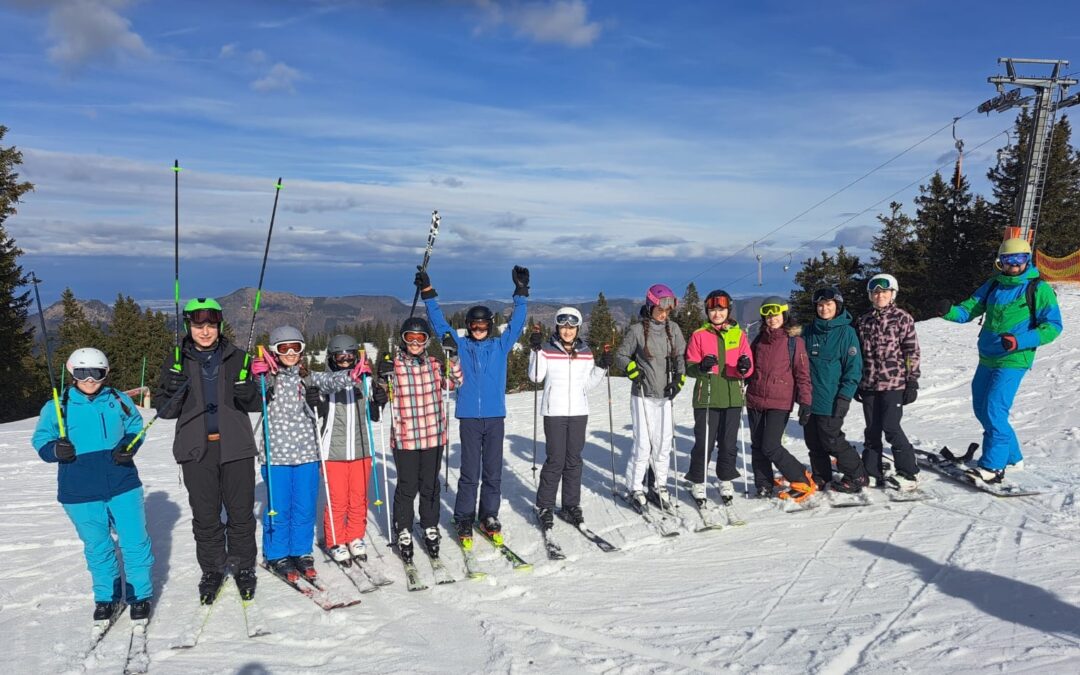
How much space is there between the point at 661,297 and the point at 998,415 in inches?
149

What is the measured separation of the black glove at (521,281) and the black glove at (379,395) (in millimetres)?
1600

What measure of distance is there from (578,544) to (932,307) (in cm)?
4435

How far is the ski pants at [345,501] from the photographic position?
19.5 feet

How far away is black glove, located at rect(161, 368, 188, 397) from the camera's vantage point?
Result: 16.0ft

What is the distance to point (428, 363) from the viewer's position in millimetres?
6043

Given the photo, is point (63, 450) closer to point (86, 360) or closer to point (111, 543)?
point (86, 360)

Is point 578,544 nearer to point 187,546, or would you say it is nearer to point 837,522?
point 837,522

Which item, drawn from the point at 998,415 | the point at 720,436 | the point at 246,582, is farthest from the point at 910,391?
the point at 246,582

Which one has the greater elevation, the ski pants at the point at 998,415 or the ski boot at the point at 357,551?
the ski pants at the point at 998,415

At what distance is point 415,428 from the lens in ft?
19.1

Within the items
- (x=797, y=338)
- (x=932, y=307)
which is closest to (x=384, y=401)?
(x=797, y=338)

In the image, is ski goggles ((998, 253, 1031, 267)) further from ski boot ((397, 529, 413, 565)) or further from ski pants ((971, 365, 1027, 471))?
ski boot ((397, 529, 413, 565))

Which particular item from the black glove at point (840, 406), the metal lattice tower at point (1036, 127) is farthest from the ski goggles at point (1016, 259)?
the metal lattice tower at point (1036, 127)

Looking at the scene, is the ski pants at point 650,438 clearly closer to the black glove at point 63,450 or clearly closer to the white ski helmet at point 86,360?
the white ski helmet at point 86,360
